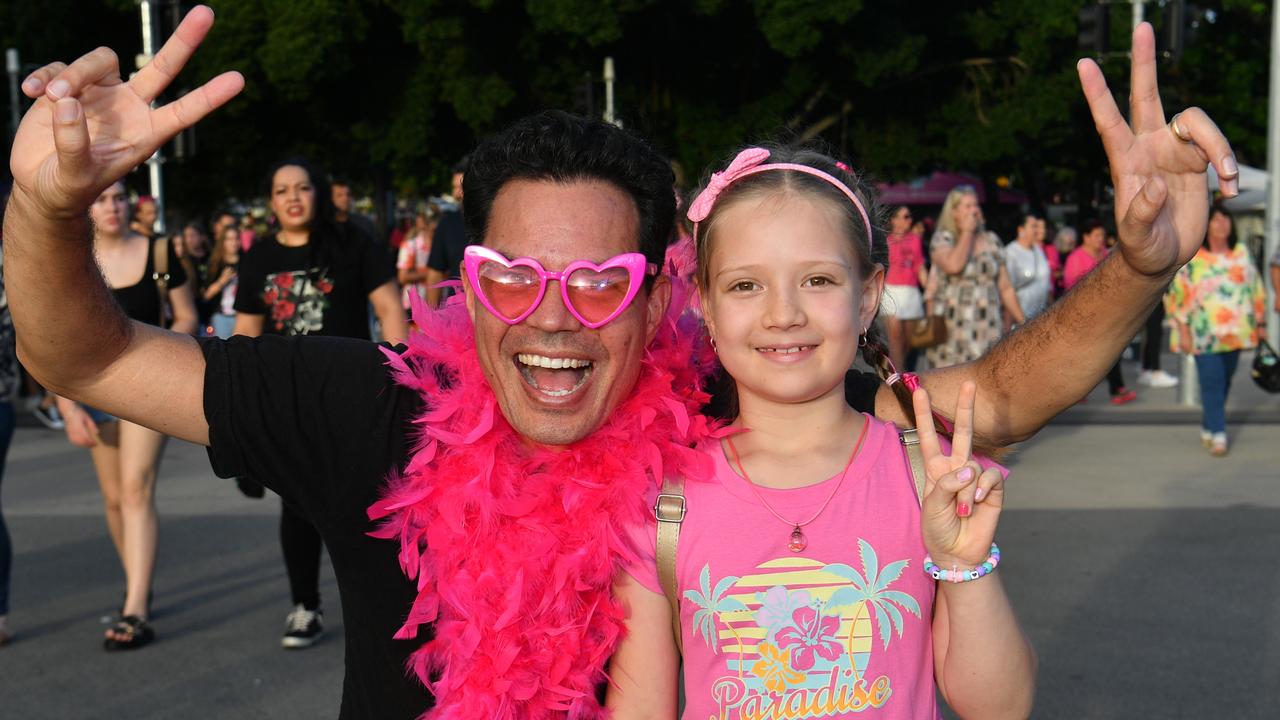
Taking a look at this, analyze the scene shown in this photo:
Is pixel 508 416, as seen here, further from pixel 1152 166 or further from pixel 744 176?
pixel 1152 166

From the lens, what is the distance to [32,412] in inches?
474

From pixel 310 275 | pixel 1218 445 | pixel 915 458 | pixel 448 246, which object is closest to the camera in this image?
pixel 915 458

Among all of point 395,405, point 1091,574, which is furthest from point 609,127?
point 1091,574

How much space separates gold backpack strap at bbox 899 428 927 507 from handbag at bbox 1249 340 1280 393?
840 cm

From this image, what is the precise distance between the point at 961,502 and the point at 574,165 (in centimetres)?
88

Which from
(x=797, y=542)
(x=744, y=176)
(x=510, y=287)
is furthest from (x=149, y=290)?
(x=797, y=542)

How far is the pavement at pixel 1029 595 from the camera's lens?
4.61m

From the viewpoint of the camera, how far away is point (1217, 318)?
913cm

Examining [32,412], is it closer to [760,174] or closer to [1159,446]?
[1159,446]

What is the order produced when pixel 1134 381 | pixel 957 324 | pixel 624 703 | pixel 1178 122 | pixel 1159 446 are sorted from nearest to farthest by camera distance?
pixel 1178 122, pixel 624 703, pixel 957 324, pixel 1159 446, pixel 1134 381

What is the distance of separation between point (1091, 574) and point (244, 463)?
4624 millimetres

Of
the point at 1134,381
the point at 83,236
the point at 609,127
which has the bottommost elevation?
the point at 1134,381

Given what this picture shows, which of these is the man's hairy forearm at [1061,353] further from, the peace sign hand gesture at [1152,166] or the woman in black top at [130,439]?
the woman in black top at [130,439]

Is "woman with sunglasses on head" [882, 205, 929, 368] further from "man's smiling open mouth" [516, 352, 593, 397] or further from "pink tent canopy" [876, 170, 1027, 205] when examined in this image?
"pink tent canopy" [876, 170, 1027, 205]
